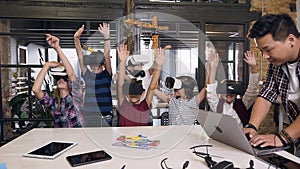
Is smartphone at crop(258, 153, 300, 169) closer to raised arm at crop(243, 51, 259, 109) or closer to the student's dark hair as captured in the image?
the student's dark hair

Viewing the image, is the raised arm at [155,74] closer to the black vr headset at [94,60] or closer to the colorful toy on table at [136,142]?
the black vr headset at [94,60]

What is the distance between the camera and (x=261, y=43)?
1.39 metres

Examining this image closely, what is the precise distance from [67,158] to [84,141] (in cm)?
29

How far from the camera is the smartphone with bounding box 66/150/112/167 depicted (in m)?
1.05

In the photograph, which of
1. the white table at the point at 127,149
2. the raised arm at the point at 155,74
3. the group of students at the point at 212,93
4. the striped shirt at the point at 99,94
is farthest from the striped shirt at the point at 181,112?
the striped shirt at the point at 99,94

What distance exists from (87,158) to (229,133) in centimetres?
62

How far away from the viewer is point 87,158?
1.10 meters

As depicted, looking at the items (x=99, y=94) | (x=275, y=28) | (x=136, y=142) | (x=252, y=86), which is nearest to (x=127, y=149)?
(x=136, y=142)

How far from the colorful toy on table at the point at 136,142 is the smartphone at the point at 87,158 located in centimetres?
16

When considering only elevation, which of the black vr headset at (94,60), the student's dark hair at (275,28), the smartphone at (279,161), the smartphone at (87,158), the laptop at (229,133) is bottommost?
the smartphone at (87,158)

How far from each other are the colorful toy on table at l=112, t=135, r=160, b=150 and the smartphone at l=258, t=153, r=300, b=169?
1.61ft

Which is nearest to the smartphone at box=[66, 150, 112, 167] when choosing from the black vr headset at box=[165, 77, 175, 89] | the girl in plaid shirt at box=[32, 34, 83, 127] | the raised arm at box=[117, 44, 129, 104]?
the girl in plaid shirt at box=[32, 34, 83, 127]

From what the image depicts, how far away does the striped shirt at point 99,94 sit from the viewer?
2.21m

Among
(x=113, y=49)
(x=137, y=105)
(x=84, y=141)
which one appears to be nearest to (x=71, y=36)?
(x=113, y=49)
